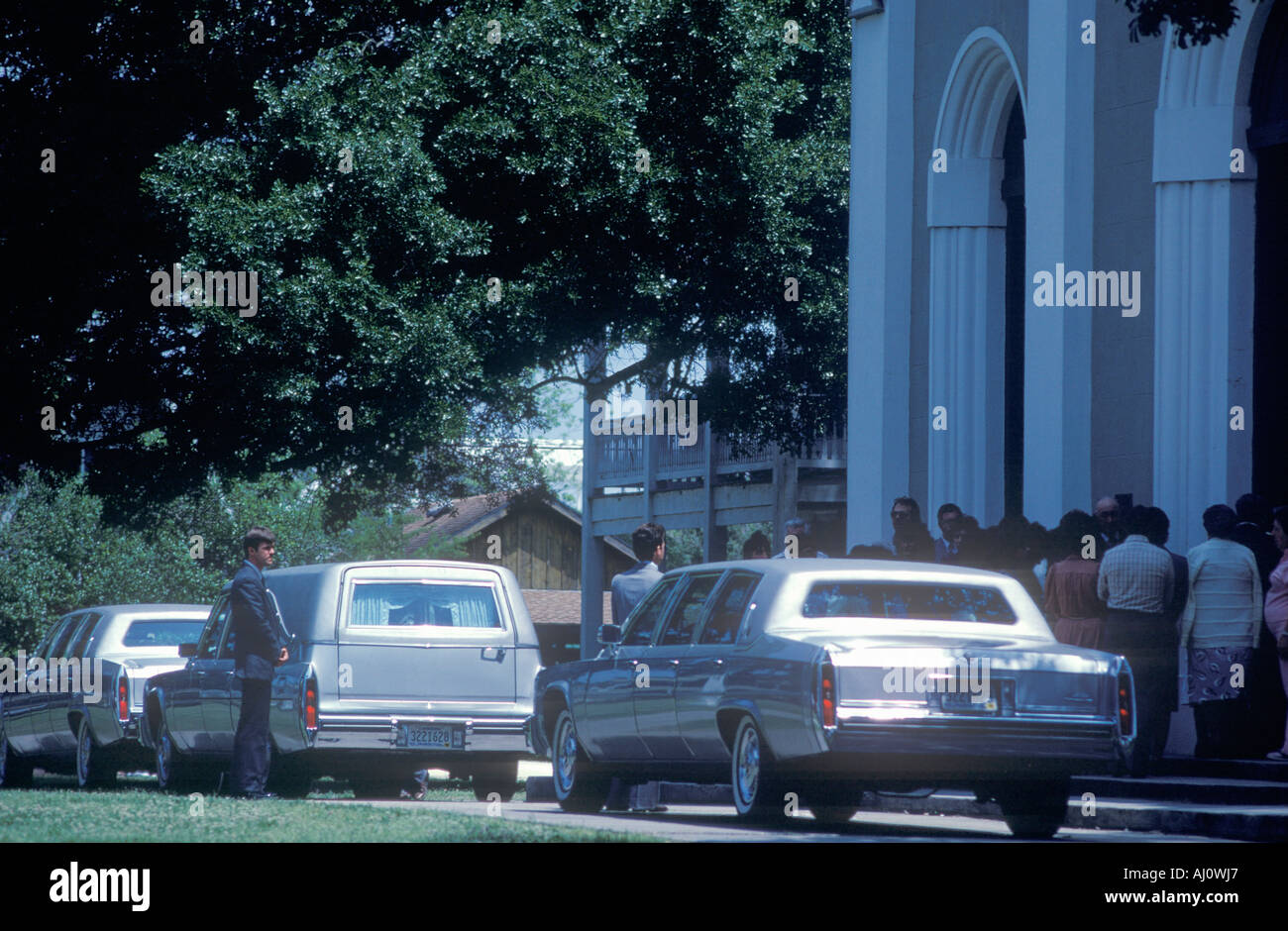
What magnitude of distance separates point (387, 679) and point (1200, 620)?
5.73 meters

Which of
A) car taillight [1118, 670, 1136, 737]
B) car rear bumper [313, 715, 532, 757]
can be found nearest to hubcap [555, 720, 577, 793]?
car rear bumper [313, 715, 532, 757]

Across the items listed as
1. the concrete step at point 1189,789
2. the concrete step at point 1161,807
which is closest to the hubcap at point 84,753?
the concrete step at point 1161,807

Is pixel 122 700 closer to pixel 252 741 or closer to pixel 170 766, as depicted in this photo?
pixel 170 766

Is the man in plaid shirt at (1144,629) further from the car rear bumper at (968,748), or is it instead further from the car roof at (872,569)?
the car rear bumper at (968,748)

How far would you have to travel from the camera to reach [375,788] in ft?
55.3

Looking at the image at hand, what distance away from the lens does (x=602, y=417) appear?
35.7 m

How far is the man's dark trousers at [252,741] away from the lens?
14.4 meters

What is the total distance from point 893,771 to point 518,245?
49.0 feet

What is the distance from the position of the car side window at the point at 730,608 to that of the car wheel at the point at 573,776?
6.05ft

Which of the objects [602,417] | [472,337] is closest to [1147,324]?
[472,337]

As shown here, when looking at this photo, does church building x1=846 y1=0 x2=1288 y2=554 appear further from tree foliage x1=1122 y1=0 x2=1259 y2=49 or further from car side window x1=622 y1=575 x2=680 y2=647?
car side window x1=622 y1=575 x2=680 y2=647

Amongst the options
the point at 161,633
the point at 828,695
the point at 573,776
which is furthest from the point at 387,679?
the point at 828,695

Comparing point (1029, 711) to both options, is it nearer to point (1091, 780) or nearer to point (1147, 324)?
point (1091, 780)

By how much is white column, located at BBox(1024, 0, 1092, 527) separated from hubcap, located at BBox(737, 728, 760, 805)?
6.39m
